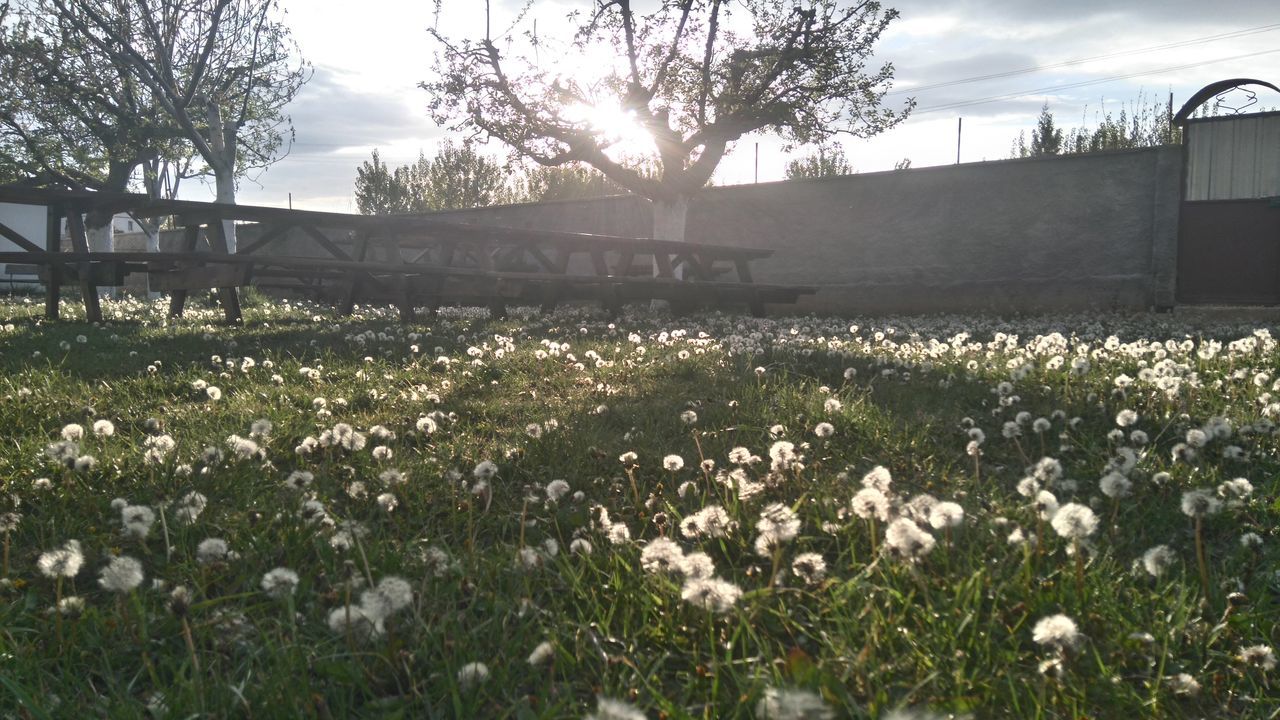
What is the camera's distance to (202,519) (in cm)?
274

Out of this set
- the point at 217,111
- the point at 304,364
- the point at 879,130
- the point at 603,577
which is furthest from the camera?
the point at 217,111

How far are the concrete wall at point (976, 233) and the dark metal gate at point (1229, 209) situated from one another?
2.73 feet

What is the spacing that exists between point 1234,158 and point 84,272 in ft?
66.0

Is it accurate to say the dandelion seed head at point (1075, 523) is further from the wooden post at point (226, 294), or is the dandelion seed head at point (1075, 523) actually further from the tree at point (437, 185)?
the tree at point (437, 185)

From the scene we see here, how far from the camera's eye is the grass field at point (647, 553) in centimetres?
177

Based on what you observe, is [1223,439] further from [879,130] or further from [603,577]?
[879,130]

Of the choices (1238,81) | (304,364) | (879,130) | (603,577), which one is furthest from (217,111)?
(603,577)

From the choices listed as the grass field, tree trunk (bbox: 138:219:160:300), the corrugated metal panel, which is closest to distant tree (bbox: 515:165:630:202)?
tree trunk (bbox: 138:219:160:300)

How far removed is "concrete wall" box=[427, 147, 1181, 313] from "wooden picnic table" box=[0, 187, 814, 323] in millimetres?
3478

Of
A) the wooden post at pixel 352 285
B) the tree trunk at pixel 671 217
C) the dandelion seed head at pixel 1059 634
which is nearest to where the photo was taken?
the dandelion seed head at pixel 1059 634

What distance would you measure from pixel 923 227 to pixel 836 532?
15816 millimetres

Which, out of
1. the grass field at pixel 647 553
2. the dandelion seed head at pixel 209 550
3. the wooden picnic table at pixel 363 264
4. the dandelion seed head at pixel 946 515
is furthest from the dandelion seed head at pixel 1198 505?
the wooden picnic table at pixel 363 264

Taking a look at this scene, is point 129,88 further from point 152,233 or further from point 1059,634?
point 1059,634

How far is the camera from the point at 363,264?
1089 cm
